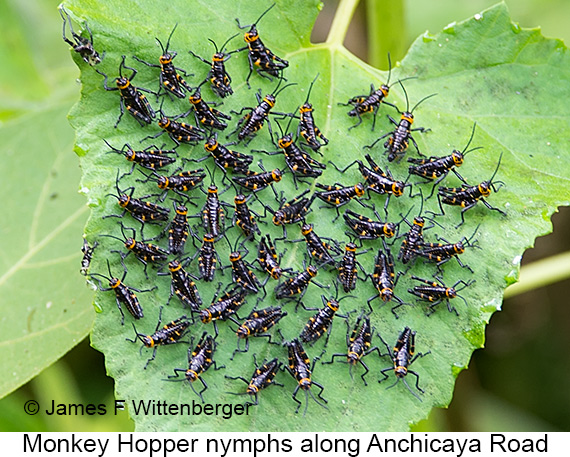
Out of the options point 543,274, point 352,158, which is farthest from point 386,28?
point 543,274

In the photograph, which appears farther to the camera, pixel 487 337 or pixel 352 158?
pixel 487 337

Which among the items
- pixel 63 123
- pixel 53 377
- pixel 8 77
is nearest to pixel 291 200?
pixel 63 123

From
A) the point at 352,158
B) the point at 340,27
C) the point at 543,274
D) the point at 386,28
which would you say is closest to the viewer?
the point at 352,158

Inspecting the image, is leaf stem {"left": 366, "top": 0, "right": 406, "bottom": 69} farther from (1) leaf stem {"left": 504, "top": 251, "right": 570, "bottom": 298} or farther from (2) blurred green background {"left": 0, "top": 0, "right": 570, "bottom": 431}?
(1) leaf stem {"left": 504, "top": 251, "right": 570, "bottom": 298}

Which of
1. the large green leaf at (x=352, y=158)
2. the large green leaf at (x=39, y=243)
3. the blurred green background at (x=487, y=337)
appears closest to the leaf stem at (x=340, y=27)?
the large green leaf at (x=352, y=158)

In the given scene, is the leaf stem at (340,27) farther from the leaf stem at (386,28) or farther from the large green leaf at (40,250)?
the large green leaf at (40,250)

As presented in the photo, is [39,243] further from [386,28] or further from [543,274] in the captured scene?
[543,274]
